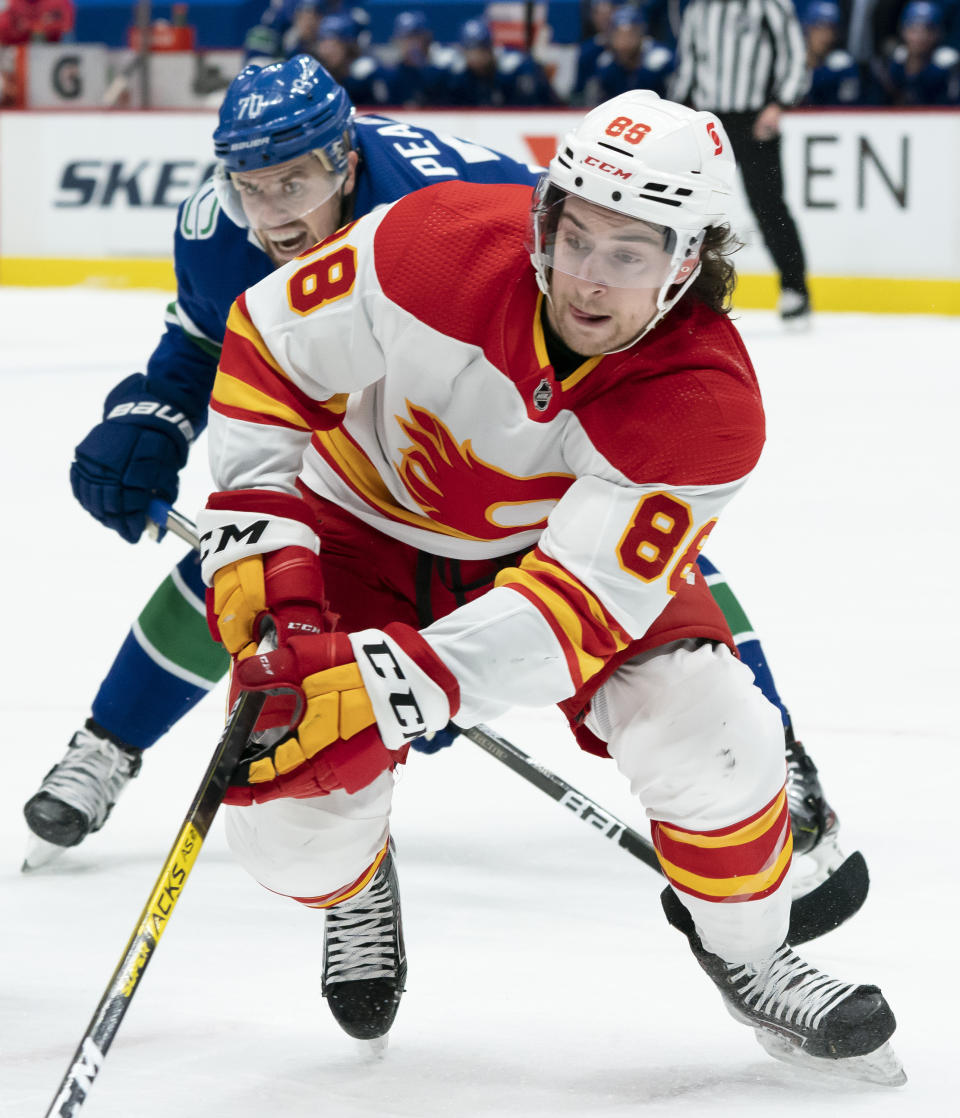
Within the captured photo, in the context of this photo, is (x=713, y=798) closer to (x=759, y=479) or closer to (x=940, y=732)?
(x=940, y=732)

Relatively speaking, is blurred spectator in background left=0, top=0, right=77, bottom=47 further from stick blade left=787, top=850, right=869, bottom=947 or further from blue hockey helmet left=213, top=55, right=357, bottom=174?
stick blade left=787, top=850, right=869, bottom=947

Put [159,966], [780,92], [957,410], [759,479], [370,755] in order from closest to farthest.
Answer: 1. [370,755]
2. [159,966]
3. [759,479]
4. [957,410]
5. [780,92]

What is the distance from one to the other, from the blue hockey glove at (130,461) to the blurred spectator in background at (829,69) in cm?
600

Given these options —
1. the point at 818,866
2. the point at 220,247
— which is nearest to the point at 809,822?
the point at 818,866

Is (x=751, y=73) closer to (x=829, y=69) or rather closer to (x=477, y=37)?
(x=829, y=69)

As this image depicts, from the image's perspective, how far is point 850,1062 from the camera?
5.57ft

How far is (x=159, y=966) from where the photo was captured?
1.94m

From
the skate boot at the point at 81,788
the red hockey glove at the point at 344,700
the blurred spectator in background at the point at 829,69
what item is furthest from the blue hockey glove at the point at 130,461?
the blurred spectator in background at the point at 829,69

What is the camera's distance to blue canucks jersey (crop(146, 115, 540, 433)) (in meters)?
2.33

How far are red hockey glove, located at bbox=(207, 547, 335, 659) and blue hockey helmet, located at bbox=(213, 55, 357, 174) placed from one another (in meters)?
0.77

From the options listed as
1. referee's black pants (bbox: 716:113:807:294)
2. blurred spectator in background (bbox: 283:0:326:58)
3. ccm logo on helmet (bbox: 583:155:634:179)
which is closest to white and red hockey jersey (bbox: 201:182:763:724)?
ccm logo on helmet (bbox: 583:155:634:179)

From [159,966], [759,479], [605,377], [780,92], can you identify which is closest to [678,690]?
[605,377]

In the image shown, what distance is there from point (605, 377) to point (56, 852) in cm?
103

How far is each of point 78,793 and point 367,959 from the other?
2.04 ft
